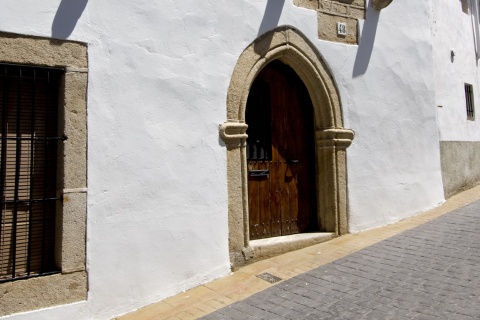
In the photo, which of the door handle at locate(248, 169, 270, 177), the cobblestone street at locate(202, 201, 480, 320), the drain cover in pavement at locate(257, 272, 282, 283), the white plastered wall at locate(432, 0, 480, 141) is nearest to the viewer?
the cobblestone street at locate(202, 201, 480, 320)

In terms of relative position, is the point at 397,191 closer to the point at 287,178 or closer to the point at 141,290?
the point at 287,178

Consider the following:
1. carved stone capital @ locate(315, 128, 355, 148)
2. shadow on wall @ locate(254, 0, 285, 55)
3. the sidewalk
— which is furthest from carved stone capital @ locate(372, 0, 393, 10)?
the sidewalk

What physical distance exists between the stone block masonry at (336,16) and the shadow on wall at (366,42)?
0.41 ft

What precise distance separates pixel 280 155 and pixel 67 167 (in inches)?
105

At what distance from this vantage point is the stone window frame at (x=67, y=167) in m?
3.22

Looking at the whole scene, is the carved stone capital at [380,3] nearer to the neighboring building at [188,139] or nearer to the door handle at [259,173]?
the neighboring building at [188,139]

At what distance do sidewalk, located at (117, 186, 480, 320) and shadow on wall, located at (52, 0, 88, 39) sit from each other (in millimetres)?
2658

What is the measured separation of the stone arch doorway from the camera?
14.0ft

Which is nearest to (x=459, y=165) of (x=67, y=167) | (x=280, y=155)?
(x=280, y=155)

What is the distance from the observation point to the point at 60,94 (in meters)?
3.49

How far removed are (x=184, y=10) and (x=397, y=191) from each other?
3.96 meters

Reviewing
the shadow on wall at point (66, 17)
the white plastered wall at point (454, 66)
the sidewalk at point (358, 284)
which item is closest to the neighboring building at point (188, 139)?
the shadow on wall at point (66, 17)

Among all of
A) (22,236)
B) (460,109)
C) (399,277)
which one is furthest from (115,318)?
(460,109)

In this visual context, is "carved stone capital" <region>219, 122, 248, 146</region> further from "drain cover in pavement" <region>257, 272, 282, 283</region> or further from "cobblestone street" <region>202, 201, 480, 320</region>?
"cobblestone street" <region>202, 201, 480, 320</region>
